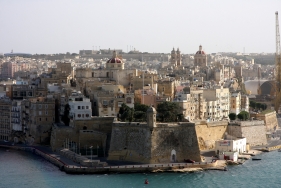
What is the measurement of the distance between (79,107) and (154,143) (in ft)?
17.6

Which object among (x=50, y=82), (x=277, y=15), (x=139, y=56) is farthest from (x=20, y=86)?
(x=139, y=56)

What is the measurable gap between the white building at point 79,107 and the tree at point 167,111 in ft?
10.2

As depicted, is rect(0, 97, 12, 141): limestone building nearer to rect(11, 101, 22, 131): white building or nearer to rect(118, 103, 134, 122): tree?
rect(11, 101, 22, 131): white building

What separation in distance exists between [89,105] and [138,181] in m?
6.91

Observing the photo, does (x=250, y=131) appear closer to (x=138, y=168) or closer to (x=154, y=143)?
(x=154, y=143)

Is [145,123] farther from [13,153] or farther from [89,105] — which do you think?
[13,153]

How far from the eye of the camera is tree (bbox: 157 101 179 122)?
33688 millimetres

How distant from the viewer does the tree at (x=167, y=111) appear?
111 ft

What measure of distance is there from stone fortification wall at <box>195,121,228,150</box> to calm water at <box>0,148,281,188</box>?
9.54 feet

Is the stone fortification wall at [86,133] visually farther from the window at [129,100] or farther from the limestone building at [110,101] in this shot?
the window at [129,100]

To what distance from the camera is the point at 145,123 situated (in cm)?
3089

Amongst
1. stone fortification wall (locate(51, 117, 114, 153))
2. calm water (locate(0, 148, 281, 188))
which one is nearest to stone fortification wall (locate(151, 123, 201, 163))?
calm water (locate(0, 148, 281, 188))

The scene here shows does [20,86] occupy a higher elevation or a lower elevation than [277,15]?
lower

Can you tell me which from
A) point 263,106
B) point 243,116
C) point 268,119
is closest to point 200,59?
point 263,106
